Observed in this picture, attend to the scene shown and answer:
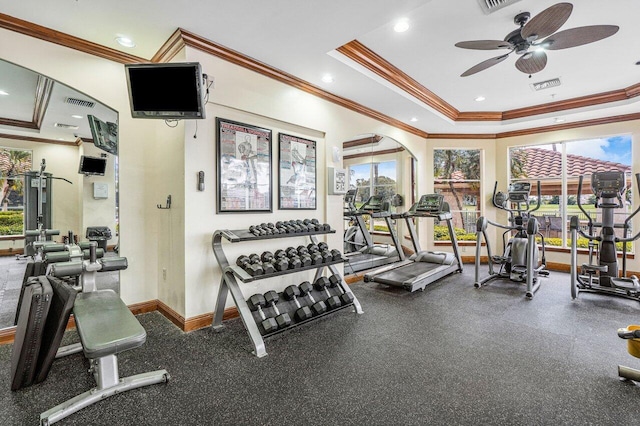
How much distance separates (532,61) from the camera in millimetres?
3213

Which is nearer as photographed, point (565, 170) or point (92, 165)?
point (92, 165)

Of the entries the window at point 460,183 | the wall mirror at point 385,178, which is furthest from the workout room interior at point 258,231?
the window at point 460,183

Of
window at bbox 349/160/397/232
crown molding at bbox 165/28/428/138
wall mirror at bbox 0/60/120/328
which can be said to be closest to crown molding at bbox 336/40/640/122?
crown molding at bbox 165/28/428/138

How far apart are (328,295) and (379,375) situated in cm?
135

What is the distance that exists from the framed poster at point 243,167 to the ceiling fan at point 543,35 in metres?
2.29

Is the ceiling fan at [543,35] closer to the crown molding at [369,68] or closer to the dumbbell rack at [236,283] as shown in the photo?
the crown molding at [369,68]

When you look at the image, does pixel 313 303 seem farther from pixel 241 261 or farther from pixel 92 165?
pixel 92 165

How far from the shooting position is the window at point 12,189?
9.37 feet

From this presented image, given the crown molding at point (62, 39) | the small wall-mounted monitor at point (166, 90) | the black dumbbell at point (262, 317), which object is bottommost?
the black dumbbell at point (262, 317)

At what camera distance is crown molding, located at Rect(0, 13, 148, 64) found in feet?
8.56

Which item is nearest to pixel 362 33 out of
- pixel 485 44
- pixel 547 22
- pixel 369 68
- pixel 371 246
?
pixel 369 68

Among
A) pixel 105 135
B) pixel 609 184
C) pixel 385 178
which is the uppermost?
pixel 105 135

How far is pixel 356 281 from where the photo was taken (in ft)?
17.0

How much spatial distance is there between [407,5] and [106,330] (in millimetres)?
3254
